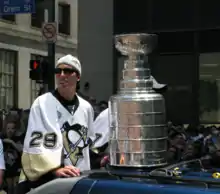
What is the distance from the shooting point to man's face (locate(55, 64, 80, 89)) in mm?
3598

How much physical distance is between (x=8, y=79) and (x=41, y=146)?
72.7ft

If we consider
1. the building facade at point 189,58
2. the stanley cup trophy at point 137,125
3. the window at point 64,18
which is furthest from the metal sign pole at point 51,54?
the window at point 64,18

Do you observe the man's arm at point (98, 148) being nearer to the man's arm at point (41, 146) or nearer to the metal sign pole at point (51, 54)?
the man's arm at point (41, 146)

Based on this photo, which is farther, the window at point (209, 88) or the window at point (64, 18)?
the window at point (64, 18)

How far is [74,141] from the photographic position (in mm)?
3637

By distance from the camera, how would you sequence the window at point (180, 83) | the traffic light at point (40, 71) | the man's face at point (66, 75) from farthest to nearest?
the window at point (180, 83)
the traffic light at point (40, 71)
the man's face at point (66, 75)

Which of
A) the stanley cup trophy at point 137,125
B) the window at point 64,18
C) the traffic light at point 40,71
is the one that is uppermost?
the window at point 64,18

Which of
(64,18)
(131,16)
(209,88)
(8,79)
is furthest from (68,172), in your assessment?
(64,18)

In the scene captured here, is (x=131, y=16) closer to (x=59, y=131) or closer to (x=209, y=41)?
(x=209, y=41)

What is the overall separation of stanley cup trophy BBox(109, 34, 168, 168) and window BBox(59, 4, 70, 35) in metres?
26.5

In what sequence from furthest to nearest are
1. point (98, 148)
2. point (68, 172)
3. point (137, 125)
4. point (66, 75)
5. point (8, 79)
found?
point (8, 79)
point (98, 148)
point (66, 75)
point (68, 172)
point (137, 125)

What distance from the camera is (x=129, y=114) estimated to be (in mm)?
2770

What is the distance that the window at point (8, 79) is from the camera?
2461 cm

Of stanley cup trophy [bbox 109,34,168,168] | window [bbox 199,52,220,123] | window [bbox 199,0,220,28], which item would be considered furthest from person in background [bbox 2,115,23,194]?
window [bbox 199,0,220,28]
